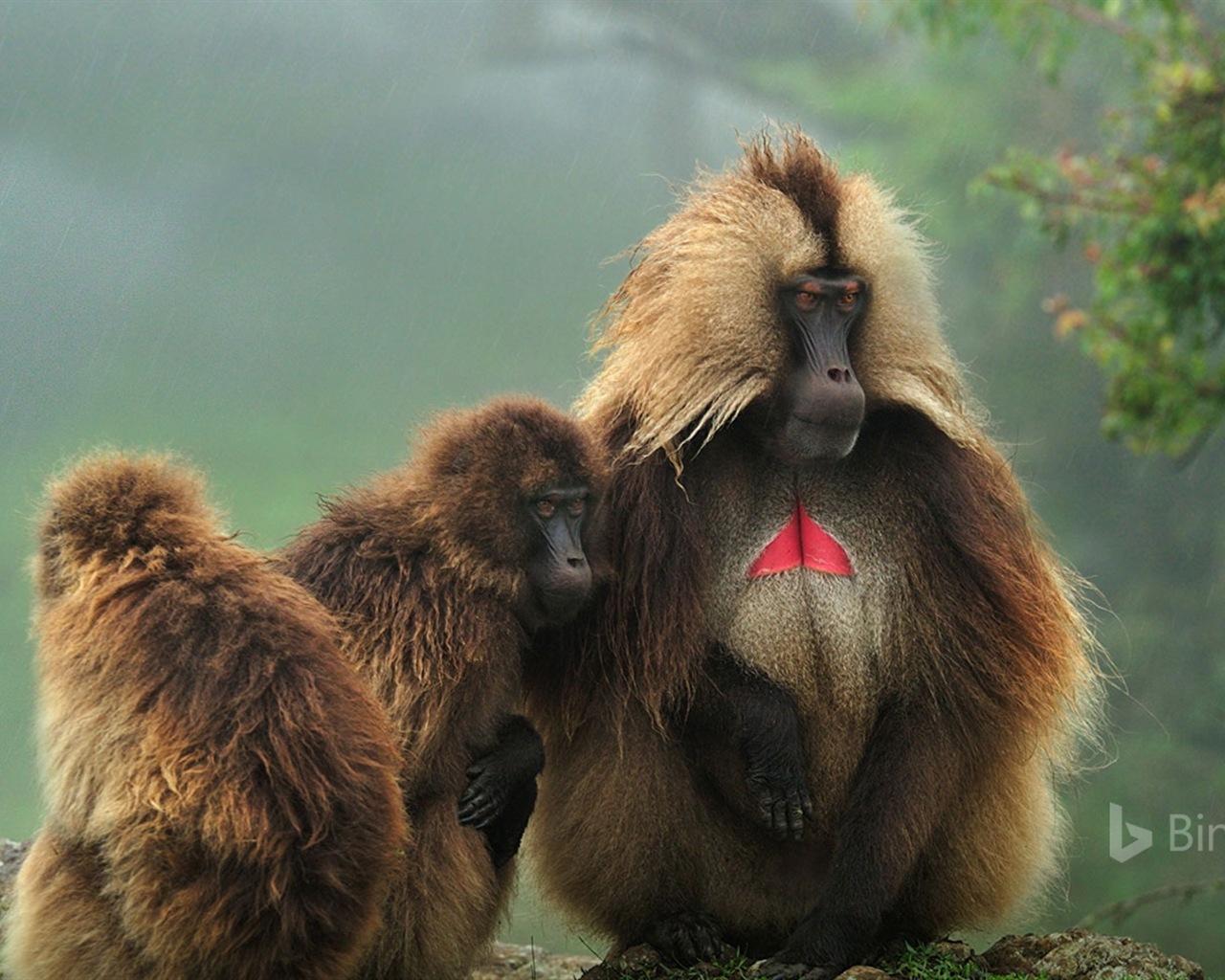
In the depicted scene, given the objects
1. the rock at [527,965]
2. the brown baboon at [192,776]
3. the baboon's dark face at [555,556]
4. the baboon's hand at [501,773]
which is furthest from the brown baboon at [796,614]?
the brown baboon at [192,776]

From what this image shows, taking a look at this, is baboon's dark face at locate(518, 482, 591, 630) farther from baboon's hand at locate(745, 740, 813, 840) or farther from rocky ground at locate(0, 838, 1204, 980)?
rocky ground at locate(0, 838, 1204, 980)

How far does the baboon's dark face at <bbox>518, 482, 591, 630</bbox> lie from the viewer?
3760 mm

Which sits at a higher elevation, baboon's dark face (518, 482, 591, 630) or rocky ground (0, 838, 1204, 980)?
baboon's dark face (518, 482, 591, 630)

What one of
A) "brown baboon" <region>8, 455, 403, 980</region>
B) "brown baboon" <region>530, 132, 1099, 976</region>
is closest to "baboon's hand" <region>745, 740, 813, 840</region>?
"brown baboon" <region>530, 132, 1099, 976</region>

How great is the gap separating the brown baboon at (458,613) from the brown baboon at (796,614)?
301mm

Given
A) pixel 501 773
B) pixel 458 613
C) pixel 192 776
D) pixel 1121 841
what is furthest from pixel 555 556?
pixel 1121 841

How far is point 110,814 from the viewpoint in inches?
116

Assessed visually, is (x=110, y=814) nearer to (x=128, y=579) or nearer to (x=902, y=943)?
(x=128, y=579)

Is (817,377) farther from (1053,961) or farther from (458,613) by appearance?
(1053,961)

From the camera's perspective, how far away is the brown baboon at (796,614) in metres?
4.00

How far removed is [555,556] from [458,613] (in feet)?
0.91

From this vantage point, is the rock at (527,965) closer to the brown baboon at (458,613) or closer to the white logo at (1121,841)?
the brown baboon at (458,613)

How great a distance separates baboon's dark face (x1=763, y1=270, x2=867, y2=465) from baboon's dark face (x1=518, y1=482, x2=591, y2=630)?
582 millimetres

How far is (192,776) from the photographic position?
2.89m
